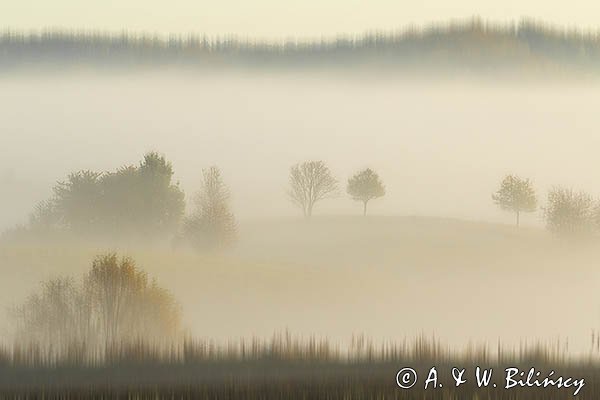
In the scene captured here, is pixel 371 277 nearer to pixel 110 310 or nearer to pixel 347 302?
pixel 347 302

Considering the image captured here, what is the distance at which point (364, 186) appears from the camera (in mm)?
97625

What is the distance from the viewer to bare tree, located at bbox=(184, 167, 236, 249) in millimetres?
78938

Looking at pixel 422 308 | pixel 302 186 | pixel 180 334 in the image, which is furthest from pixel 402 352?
pixel 302 186

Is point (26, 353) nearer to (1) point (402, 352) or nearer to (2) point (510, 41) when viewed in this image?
(1) point (402, 352)

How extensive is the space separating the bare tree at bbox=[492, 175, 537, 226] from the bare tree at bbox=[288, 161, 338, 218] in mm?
16662

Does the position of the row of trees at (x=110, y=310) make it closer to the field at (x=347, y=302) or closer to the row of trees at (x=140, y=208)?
the field at (x=347, y=302)

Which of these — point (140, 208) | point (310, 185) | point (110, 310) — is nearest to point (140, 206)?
point (140, 208)

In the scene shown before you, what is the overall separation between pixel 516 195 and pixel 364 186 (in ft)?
44.6

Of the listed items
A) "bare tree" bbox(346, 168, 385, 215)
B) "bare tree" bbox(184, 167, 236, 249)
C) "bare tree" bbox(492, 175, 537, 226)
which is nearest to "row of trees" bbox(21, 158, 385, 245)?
"bare tree" bbox(184, 167, 236, 249)

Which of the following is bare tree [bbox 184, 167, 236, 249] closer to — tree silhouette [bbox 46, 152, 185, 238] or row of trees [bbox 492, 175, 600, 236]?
tree silhouette [bbox 46, 152, 185, 238]

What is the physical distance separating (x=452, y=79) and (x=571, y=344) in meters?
84.6

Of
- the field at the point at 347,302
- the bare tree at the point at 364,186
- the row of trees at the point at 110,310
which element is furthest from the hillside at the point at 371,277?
the row of trees at the point at 110,310

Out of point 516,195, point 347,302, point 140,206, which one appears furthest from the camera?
point 516,195

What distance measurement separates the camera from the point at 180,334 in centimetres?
4319
